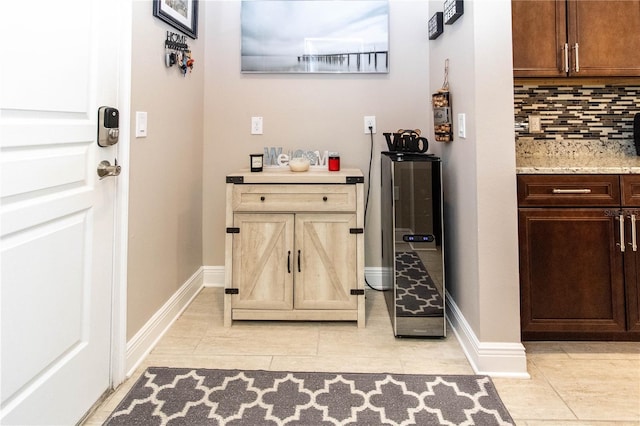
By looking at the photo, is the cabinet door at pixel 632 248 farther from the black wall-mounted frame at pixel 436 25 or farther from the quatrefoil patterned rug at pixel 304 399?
the black wall-mounted frame at pixel 436 25

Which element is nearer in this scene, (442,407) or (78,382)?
(78,382)

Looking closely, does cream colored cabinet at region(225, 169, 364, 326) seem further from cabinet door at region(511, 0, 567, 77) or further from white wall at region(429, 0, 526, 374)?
cabinet door at region(511, 0, 567, 77)

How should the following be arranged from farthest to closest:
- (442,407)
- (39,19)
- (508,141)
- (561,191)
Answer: (561,191) → (508,141) → (442,407) → (39,19)

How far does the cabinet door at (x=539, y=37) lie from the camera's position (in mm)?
2104

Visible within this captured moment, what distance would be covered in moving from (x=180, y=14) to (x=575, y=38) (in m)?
2.17

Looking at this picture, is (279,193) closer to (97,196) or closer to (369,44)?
(97,196)

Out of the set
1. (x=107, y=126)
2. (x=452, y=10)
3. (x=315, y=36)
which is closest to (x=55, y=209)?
(x=107, y=126)

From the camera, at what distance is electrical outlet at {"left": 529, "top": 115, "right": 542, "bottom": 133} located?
8.14ft

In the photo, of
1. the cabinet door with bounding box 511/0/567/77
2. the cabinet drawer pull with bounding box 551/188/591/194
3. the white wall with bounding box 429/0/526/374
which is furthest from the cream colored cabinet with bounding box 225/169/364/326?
the cabinet door with bounding box 511/0/567/77

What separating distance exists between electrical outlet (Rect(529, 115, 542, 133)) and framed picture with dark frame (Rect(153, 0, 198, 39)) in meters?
2.17

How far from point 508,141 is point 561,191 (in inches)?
17.5

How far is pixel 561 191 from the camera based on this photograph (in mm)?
1935

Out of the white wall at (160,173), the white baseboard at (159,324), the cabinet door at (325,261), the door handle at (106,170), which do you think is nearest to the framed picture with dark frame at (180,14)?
the white wall at (160,173)

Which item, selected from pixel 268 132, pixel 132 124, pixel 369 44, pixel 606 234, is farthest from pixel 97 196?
pixel 606 234
